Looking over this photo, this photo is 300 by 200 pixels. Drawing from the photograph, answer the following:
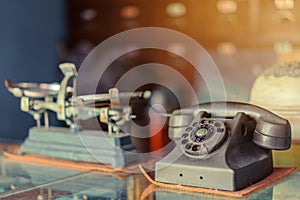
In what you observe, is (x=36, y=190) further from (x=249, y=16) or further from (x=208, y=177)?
(x=249, y=16)

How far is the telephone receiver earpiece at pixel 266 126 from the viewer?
1140mm

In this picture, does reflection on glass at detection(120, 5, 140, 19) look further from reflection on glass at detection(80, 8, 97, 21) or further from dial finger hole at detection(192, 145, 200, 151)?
dial finger hole at detection(192, 145, 200, 151)

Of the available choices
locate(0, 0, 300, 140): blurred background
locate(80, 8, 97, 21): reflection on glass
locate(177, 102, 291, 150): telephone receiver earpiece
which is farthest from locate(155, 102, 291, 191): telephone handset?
locate(80, 8, 97, 21): reflection on glass

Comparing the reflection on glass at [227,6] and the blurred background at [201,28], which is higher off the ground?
the reflection on glass at [227,6]

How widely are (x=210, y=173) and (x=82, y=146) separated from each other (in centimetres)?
43

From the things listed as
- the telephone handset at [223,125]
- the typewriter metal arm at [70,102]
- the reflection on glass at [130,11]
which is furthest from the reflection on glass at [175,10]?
the telephone handset at [223,125]

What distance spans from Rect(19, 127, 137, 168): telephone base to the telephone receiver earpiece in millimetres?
285

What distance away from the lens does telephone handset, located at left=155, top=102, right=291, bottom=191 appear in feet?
3.66

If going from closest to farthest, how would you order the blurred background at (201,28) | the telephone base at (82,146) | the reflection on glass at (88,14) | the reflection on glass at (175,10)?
the telephone base at (82,146)
the blurred background at (201,28)
the reflection on glass at (88,14)
the reflection on glass at (175,10)

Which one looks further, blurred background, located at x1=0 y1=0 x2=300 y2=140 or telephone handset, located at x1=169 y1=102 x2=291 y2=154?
blurred background, located at x1=0 y1=0 x2=300 y2=140

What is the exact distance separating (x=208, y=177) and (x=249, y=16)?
263 centimetres

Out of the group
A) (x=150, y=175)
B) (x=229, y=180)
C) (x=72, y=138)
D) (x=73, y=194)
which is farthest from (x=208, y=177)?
(x=72, y=138)

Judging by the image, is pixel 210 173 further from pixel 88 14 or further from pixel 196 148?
pixel 88 14

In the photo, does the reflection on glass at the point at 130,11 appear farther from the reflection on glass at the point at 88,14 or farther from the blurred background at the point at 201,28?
the reflection on glass at the point at 88,14
